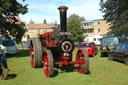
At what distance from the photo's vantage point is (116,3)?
95.0 feet

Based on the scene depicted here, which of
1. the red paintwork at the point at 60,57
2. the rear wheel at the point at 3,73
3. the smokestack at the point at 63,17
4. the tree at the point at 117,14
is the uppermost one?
the tree at the point at 117,14

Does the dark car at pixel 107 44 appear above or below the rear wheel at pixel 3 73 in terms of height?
above

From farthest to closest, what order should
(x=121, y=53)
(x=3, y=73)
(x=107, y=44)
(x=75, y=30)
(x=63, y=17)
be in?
(x=75, y=30) < (x=107, y=44) < (x=121, y=53) < (x=63, y=17) < (x=3, y=73)

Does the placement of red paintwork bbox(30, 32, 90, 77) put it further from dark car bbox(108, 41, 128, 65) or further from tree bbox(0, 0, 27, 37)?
tree bbox(0, 0, 27, 37)

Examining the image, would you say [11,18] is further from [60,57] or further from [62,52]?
[62,52]

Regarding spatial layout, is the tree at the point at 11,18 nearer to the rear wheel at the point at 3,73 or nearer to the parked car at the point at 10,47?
the parked car at the point at 10,47

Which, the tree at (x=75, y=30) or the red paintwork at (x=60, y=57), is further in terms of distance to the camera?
the tree at (x=75, y=30)

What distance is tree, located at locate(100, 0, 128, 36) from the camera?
2512cm

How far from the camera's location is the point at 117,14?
91.7 ft

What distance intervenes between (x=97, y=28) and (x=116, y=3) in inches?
1018

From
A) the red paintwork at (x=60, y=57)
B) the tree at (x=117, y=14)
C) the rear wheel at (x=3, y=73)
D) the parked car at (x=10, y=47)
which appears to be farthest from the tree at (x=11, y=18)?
the tree at (x=117, y=14)

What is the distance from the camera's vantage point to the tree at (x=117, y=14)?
2512cm

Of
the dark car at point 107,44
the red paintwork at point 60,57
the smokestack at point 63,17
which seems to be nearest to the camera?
the red paintwork at point 60,57

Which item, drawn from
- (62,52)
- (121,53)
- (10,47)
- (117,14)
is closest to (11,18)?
(10,47)
